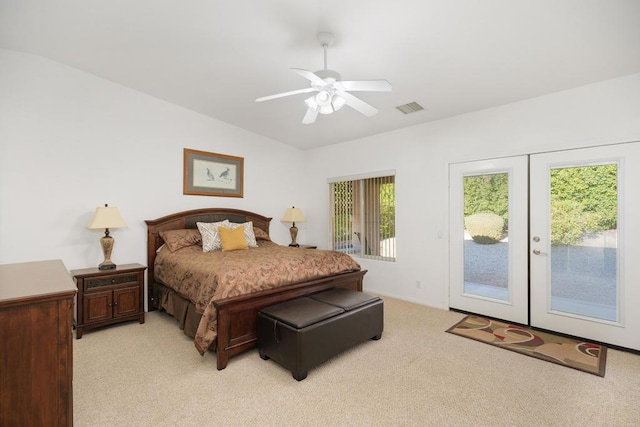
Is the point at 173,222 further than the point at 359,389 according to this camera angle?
Yes

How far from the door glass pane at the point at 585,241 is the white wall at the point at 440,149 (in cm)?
38

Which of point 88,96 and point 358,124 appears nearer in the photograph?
point 88,96

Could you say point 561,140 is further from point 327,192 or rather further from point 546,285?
point 327,192

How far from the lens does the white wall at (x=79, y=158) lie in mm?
3229

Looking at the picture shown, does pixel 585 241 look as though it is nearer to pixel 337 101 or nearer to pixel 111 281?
pixel 337 101

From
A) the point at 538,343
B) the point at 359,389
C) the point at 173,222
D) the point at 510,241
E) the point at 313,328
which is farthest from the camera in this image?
the point at 173,222

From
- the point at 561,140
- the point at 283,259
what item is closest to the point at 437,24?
the point at 561,140

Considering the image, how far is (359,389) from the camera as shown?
224 cm

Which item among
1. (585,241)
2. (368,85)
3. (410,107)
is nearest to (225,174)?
(410,107)

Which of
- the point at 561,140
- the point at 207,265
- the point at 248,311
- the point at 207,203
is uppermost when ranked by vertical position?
the point at 561,140

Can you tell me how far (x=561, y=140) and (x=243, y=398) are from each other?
3886mm

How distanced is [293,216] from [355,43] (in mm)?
3334

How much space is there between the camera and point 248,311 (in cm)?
271

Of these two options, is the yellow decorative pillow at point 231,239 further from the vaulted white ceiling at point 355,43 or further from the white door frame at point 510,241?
the white door frame at point 510,241
